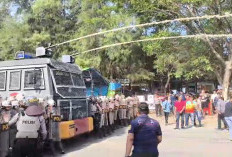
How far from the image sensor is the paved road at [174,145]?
11820 mm

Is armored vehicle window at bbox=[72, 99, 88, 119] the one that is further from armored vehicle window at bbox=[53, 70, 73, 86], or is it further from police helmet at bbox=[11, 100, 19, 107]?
police helmet at bbox=[11, 100, 19, 107]

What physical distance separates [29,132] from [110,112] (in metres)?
9.24

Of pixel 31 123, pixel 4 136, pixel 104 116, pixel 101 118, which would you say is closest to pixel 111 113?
pixel 104 116

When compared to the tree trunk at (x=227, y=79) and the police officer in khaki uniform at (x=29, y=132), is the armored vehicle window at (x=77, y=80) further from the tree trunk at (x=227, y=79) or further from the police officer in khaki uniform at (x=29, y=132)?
the tree trunk at (x=227, y=79)

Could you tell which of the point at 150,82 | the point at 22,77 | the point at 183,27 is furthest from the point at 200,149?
the point at 150,82

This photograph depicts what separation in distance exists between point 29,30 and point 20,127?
90.5ft

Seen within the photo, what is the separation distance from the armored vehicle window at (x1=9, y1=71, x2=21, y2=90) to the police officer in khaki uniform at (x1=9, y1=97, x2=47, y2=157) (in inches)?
141

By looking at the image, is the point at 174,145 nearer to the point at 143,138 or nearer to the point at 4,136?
the point at 4,136

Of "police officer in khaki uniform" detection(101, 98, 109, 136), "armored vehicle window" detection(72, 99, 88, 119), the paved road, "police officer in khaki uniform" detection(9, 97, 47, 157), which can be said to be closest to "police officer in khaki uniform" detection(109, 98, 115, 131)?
the paved road

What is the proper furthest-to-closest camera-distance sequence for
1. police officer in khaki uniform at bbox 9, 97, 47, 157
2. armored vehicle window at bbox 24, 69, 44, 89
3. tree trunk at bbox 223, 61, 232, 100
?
tree trunk at bbox 223, 61, 232, 100 < armored vehicle window at bbox 24, 69, 44, 89 < police officer in khaki uniform at bbox 9, 97, 47, 157

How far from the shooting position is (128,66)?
119ft

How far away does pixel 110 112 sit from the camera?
17.4 m

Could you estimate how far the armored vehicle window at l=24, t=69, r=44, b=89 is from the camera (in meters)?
11.9

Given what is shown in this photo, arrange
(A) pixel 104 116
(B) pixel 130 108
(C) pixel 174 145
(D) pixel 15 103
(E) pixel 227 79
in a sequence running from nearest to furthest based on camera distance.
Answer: (D) pixel 15 103 < (C) pixel 174 145 < (A) pixel 104 116 < (B) pixel 130 108 < (E) pixel 227 79
